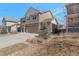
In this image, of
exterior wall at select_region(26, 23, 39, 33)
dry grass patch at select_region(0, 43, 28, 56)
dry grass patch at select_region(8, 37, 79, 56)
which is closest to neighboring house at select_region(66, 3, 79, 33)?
dry grass patch at select_region(8, 37, 79, 56)

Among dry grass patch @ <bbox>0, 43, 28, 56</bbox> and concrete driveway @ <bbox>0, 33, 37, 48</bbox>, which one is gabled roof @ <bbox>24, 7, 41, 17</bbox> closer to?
concrete driveway @ <bbox>0, 33, 37, 48</bbox>

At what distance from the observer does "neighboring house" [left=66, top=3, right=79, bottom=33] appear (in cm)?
249

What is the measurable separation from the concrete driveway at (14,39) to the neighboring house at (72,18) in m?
0.43

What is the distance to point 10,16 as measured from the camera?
2.49m

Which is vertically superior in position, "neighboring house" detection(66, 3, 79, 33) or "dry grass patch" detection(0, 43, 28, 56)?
"neighboring house" detection(66, 3, 79, 33)

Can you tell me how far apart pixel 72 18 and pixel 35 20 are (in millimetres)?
427

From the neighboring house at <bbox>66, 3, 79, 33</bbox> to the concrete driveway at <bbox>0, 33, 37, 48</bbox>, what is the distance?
43 cm

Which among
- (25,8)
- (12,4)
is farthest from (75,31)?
(12,4)

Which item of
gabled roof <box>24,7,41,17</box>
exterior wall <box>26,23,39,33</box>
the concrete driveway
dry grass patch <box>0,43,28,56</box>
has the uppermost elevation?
gabled roof <box>24,7,41,17</box>

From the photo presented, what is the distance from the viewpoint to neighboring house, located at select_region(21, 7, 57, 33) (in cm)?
250

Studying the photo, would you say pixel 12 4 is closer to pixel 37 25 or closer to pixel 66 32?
pixel 37 25

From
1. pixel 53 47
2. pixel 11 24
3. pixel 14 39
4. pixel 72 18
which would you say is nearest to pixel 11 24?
pixel 11 24

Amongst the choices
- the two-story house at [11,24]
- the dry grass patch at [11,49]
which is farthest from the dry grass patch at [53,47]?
the two-story house at [11,24]

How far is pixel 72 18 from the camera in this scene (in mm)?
2494
